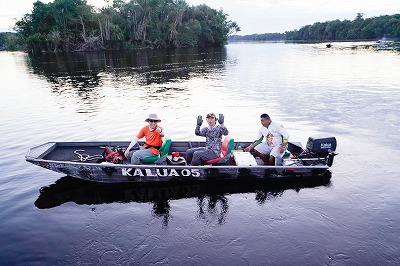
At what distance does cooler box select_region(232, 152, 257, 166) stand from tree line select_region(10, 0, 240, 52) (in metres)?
74.2

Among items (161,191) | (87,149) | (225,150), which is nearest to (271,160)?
(225,150)

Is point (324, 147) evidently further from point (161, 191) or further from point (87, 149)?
point (87, 149)

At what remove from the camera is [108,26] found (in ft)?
248

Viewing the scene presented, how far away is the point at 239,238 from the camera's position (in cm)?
692

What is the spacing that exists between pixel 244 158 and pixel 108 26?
252 feet

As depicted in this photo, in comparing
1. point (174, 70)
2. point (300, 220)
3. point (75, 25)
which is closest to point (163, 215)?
point (300, 220)

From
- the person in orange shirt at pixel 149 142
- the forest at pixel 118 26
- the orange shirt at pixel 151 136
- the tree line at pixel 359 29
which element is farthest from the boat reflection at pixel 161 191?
the tree line at pixel 359 29

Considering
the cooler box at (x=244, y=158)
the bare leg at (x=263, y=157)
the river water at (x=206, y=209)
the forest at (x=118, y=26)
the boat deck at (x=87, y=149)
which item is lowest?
the river water at (x=206, y=209)

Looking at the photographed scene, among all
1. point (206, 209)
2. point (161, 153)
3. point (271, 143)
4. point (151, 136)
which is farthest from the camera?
point (271, 143)

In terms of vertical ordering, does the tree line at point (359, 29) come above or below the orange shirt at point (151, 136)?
above

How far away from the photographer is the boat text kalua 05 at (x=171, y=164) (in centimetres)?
883

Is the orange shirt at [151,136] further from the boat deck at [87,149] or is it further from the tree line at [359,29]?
the tree line at [359,29]

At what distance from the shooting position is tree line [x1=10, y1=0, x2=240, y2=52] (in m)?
73.9

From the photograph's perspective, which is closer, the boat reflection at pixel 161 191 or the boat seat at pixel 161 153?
the boat reflection at pixel 161 191
